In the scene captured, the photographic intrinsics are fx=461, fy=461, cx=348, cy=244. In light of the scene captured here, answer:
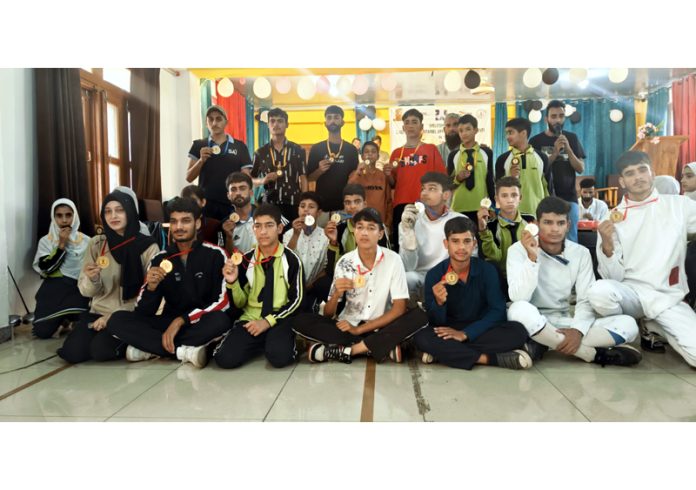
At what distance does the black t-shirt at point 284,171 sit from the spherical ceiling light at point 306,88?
0.54 meters

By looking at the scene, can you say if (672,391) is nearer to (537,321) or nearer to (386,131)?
(537,321)

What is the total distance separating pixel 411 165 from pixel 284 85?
4.57 ft

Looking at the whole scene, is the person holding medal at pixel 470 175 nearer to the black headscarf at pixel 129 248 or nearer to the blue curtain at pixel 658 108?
the blue curtain at pixel 658 108

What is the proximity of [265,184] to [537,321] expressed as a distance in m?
2.47

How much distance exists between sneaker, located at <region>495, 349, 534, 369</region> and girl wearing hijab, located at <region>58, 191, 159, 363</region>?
7.45 feet

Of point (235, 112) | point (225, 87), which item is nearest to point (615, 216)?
point (225, 87)

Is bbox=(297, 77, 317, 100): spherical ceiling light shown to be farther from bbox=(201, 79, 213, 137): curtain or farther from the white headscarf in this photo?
the white headscarf

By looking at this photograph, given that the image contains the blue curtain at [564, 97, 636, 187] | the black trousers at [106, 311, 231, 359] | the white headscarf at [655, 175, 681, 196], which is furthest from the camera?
the blue curtain at [564, 97, 636, 187]

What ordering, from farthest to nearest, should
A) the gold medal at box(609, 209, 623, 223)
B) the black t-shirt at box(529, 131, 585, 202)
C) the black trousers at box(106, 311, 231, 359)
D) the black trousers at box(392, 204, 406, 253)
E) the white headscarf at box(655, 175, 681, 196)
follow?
1. the black trousers at box(392, 204, 406, 253)
2. the black t-shirt at box(529, 131, 585, 202)
3. the white headscarf at box(655, 175, 681, 196)
4. the gold medal at box(609, 209, 623, 223)
5. the black trousers at box(106, 311, 231, 359)

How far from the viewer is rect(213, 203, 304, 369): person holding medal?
269 centimetres

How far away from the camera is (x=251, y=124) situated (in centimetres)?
467

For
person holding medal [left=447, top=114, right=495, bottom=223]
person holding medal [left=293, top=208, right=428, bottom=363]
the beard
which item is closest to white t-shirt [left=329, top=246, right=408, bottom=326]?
person holding medal [left=293, top=208, right=428, bottom=363]

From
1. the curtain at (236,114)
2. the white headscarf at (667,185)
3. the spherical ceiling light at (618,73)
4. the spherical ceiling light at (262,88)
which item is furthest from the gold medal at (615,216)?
the curtain at (236,114)
